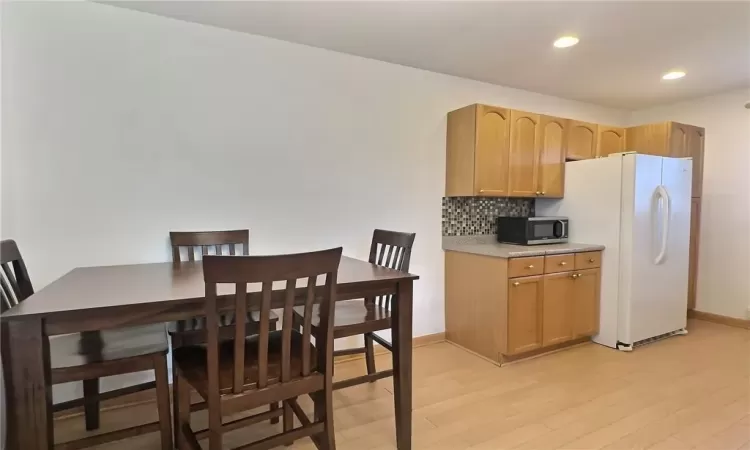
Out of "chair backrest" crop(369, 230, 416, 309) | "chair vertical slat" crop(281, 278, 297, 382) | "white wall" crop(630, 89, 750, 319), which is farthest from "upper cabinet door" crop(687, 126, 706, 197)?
"chair vertical slat" crop(281, 278, 297, 382)

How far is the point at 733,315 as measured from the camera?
13.0 ft

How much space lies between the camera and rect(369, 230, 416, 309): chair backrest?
2299 mm

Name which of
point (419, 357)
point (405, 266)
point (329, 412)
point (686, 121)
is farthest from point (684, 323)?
point (329, 412)

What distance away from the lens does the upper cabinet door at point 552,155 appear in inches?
138

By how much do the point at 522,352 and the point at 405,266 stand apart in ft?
4.52

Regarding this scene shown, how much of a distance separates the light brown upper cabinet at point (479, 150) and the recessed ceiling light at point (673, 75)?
1.39m

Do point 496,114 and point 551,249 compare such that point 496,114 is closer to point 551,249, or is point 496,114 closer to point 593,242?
point 551,249

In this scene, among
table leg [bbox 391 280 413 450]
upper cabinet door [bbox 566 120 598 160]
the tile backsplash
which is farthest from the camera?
upper cabinet door [bbox 566 120 598 160]

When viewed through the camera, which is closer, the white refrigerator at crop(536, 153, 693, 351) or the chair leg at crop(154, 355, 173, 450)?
the chair leg at crop(154, 355, 173, 450)

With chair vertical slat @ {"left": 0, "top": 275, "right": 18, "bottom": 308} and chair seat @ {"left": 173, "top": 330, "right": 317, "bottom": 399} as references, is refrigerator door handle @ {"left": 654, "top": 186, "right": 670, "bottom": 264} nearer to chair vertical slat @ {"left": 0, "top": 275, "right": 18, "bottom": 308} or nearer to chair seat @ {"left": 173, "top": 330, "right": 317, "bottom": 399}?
chair seat @ {"left": 173, "top": 330, "right": 317, "bottom": 399}

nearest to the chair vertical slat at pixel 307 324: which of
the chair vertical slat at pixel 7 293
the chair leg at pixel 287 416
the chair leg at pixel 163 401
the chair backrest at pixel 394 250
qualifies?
the chair leg at pixel 287 416

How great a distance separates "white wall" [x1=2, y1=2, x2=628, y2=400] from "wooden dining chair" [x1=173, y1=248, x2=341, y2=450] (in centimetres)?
109

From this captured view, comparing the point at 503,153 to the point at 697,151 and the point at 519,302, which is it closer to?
the point at 519,302

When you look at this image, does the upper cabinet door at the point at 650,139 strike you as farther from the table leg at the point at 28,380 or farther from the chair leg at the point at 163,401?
the table leg at the point at 28,380
